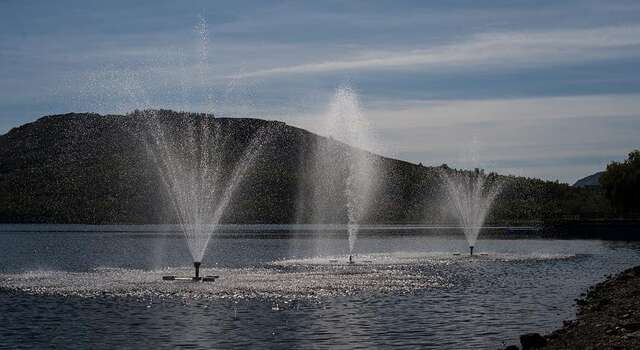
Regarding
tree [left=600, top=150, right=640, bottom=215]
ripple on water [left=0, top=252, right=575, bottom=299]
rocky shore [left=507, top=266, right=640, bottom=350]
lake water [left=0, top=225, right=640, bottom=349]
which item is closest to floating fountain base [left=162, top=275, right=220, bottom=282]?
ripple on water [left=0, top=252, right=575, bottom=299]

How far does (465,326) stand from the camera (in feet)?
122

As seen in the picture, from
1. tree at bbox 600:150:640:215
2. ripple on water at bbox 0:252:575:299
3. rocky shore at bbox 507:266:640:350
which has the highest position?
tree at bbox 600:150:640:215

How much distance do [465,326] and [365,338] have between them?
547 cm

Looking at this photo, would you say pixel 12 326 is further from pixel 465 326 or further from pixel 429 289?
pixel 429 289

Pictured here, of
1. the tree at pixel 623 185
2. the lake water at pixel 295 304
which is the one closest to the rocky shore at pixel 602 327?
the lake water at pixel 295 304

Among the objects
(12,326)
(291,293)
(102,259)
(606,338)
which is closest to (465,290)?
(291,293)

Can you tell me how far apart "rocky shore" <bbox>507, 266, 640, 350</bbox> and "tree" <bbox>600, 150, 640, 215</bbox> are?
12058cm

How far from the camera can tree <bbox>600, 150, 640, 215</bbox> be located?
157863mm

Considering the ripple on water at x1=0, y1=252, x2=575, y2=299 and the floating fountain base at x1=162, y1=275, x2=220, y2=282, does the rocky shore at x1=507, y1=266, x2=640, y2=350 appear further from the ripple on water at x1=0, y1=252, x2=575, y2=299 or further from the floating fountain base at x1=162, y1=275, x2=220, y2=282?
the floating fountain base at x1=162, y1=275, x2=220, y2=282

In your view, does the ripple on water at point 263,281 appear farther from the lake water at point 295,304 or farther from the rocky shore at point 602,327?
the rocky shore at point 602,327

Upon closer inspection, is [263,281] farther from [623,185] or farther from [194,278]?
[623,185]

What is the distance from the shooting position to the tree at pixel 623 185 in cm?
15786

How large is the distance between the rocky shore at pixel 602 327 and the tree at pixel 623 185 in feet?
396

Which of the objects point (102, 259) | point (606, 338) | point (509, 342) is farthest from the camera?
point (102, 259)
